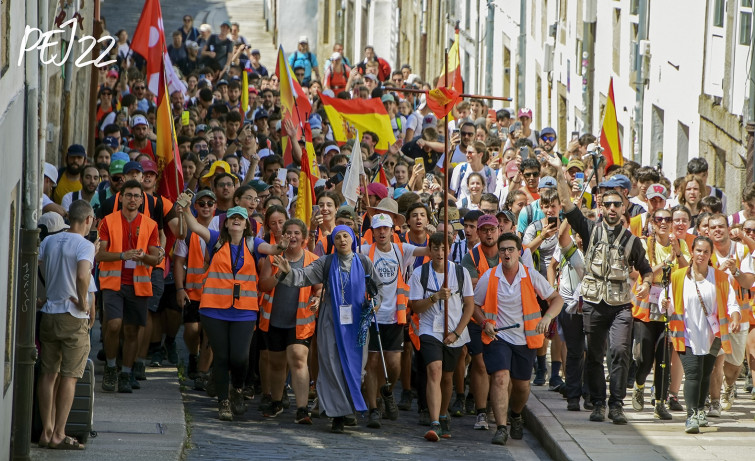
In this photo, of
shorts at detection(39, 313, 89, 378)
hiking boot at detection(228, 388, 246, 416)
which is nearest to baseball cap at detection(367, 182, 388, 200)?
hiking boot at detection(228, 388, 246, 416)

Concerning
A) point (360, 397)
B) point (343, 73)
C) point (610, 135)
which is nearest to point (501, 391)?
point (360, 397)

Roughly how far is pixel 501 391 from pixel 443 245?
4.44 ft

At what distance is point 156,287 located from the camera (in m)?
14.0

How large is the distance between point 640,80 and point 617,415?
1365cm

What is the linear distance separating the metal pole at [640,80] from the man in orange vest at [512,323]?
13.3m

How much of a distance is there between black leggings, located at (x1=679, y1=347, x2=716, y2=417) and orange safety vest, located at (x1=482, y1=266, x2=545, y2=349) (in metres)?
1.24

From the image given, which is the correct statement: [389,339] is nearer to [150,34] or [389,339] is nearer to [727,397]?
[727,397]

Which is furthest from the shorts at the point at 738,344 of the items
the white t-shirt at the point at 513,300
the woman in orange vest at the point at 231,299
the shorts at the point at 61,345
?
the shorts at the point at 61,345

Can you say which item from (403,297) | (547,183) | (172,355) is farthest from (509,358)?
(172,355)

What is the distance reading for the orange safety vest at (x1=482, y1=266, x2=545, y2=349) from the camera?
12.3m

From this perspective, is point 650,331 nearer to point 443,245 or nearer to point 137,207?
point 443,245

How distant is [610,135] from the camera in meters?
19.1

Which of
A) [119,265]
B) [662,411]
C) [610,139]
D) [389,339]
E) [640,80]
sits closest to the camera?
[389,339]

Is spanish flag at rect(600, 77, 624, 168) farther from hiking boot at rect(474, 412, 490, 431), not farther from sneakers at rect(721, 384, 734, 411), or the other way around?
hiking boot at rect(474, 412, 490, 431)
